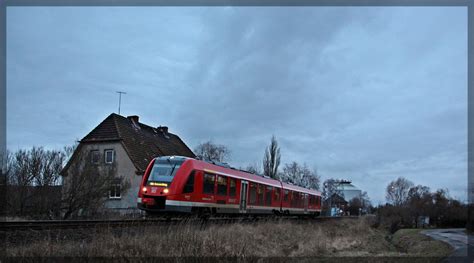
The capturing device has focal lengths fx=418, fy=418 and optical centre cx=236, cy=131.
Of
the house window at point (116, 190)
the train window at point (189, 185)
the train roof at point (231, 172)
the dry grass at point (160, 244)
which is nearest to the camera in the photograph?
the dry grass at point (160, 244)

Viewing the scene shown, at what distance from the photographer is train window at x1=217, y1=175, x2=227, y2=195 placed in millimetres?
17445

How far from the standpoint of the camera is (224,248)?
38.2 ft

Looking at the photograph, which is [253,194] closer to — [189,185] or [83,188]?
[189,185]

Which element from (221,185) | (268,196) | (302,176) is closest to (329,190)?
(302,176)

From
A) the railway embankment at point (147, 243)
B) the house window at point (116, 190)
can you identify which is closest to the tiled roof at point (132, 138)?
the house window at point (116, 190)

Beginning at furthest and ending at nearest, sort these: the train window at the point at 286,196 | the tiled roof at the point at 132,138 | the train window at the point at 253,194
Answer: the tiled roof at the point at 132,138
the train window at the point at 286,196
the train window at the point at 253,194

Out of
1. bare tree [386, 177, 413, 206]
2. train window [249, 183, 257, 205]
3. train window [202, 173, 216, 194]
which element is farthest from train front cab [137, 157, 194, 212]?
bare tree [386, 177, 413, 206]

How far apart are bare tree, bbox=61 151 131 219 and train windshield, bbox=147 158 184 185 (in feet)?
23.9

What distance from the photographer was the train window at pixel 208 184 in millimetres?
16250

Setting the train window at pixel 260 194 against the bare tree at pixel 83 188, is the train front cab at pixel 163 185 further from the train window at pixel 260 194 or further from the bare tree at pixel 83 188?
the train window at pixel 260 194

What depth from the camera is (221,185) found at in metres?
17.7

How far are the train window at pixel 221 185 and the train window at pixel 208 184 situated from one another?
1.93 feet

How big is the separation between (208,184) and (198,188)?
841mm

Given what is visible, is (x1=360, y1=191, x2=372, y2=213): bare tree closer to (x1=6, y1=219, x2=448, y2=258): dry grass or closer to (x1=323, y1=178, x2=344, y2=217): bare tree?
(x1=323, y1=178, x2=344, y2=217): bare tree
